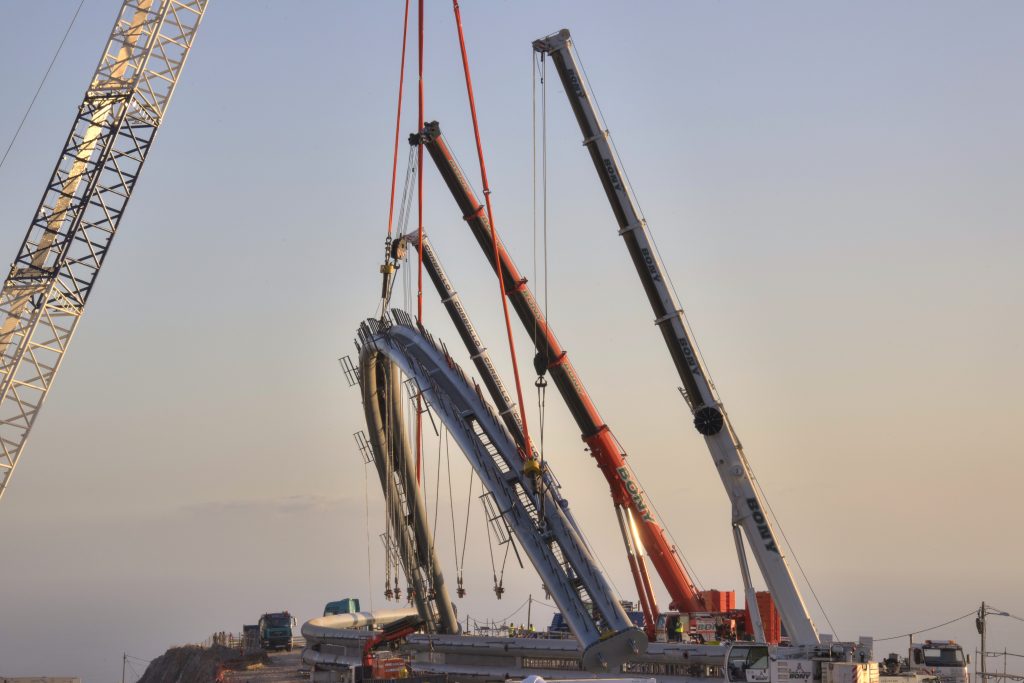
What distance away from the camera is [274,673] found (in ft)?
273

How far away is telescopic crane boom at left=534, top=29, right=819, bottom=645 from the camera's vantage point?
5447 centimetres

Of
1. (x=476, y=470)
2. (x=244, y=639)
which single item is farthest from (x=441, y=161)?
(x=244, y=639)

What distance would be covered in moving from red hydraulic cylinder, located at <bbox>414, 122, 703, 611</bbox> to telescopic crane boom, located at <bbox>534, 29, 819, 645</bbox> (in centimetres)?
1203

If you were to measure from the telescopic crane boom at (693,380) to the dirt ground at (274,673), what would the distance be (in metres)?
34.6

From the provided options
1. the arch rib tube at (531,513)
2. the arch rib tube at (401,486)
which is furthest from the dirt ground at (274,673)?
the arch rib tube at (531,513)

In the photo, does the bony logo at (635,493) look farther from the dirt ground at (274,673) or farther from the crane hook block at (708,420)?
the dirt ground at (274,673)

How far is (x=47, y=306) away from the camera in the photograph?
76.9 meters

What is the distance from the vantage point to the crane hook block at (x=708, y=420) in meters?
56.8

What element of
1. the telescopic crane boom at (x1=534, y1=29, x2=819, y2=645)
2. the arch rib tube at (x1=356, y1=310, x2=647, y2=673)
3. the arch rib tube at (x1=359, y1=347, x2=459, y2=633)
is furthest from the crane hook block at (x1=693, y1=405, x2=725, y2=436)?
the arch rib tube at (x1=359, y1=347, x2=459, y2=633)

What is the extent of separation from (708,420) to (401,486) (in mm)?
34027

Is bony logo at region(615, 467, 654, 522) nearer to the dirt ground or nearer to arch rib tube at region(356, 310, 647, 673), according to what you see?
arch rib tube at region(356, 310, 647, 673)

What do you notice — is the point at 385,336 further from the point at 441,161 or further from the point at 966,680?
the point at 966,680

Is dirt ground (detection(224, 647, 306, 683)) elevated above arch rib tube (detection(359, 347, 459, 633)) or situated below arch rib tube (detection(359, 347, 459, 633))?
below

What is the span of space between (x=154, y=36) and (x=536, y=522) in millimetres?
38566
